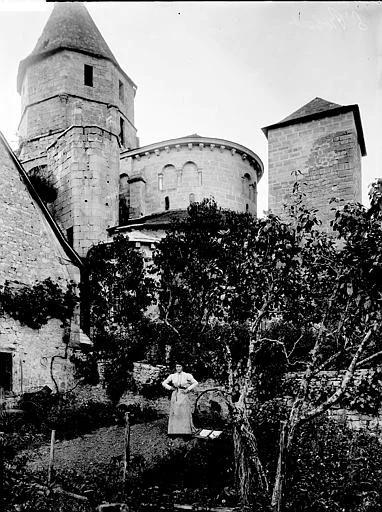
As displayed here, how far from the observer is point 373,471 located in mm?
10648

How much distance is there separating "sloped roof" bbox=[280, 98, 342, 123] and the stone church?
2.2 inches

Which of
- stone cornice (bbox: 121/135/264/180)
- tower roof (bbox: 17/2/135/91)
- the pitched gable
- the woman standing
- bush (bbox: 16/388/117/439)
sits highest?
tower roof (bbox: 17/2/135/91)

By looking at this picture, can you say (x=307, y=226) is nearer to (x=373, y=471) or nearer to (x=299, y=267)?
(x=299, y=267)

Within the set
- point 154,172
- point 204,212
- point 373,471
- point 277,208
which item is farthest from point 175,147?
point 373,471

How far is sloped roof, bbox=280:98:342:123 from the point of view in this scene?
81.0 ft

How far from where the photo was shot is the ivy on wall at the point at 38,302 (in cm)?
1808

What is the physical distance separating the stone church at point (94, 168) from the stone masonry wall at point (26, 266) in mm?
34

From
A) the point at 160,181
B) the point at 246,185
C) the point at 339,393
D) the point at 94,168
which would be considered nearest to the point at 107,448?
the point at 339,393

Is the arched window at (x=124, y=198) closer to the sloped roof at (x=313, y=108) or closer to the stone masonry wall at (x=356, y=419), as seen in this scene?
the sloped roof at (x=313, y=108)

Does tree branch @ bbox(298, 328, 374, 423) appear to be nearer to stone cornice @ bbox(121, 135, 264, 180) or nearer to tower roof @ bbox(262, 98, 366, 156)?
tower roof @ bbox(262, 98, 366, 156)

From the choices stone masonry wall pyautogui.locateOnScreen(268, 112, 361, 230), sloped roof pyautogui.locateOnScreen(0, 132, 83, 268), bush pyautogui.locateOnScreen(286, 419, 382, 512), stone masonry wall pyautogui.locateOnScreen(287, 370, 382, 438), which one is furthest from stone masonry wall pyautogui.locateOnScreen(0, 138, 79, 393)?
bush pyautogui.locateOnScreen(286, 419, 382, 512)

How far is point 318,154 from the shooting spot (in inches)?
958

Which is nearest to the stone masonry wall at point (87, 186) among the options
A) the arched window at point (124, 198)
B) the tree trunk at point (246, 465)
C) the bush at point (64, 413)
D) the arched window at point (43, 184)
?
the arched window at point (43, 184)

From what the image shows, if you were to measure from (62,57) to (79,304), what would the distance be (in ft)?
58.0
